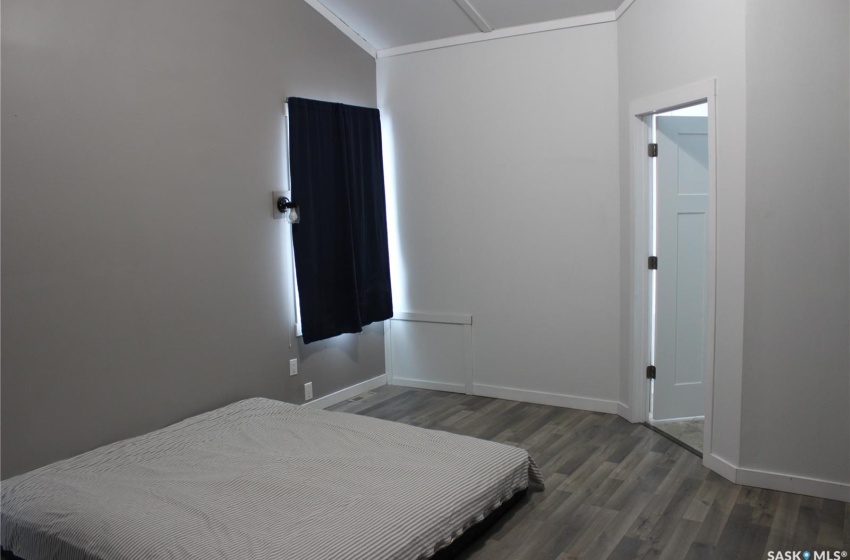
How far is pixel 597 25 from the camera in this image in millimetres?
4293

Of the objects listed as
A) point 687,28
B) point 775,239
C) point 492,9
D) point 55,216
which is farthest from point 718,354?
point 55,216

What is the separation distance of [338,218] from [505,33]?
5.73 feet

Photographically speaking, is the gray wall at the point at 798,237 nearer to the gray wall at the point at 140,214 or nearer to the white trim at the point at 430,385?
the white trim at the point at 430,385

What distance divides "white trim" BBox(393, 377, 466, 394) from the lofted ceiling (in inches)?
101

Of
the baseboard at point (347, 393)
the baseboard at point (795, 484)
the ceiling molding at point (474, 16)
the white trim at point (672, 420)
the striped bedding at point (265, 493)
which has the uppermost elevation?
the ceiling molding at point (474, 16)

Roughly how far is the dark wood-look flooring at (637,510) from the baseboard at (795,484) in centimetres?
4

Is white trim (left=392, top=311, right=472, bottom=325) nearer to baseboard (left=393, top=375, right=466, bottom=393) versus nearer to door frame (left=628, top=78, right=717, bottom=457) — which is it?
baseboard (left=393, top=375, right=466, bottom=393)

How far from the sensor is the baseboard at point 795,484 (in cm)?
296

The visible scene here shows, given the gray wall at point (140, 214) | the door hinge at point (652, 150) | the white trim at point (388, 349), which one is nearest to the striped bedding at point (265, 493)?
the gray wall at point (140, 214)

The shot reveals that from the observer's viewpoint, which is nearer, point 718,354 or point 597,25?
point 718,354

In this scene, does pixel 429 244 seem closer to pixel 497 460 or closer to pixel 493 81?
pixel 493 81

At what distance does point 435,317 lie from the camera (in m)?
5.08

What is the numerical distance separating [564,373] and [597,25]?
2.34m

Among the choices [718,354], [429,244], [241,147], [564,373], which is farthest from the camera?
[429,244]
